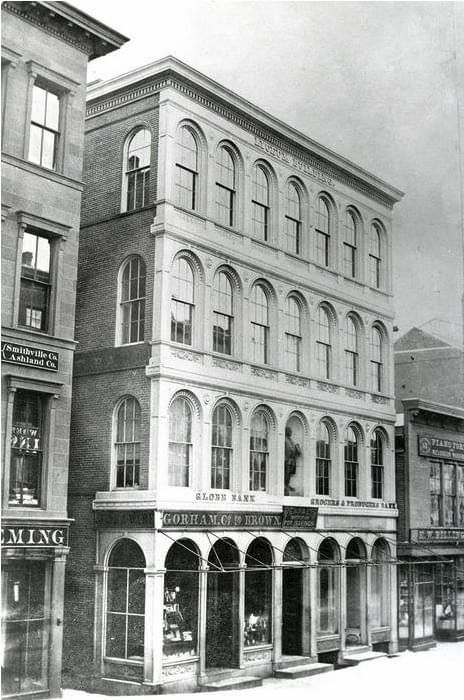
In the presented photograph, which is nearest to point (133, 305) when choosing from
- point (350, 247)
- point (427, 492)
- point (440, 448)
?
point (350, 247)

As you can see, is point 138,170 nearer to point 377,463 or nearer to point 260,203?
point 260,203

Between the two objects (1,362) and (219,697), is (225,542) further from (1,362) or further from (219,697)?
(1,362)

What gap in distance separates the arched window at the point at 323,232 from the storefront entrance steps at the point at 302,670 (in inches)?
326

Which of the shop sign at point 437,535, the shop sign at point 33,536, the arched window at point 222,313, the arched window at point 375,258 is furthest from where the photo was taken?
the shop sign at point 437,535

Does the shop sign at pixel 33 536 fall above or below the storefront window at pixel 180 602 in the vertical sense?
above

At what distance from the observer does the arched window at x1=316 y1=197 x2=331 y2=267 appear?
18859mm

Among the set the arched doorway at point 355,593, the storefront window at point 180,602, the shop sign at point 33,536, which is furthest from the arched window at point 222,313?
the arched doorway at point 355,593

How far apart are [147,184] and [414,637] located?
13.2m

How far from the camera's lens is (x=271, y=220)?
17688 millimetres

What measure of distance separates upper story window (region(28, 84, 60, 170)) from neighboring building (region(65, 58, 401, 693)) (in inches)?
88.0

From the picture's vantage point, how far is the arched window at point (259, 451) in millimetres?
17281

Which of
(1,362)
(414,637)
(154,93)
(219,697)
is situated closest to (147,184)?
(154,93)

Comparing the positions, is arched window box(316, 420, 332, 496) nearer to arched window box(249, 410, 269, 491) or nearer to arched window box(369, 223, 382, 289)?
arched window box(249, 410, 269, 491)

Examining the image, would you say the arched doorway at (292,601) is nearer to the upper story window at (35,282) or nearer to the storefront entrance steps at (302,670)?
the storefront entrance steps at (302,670)
